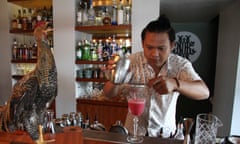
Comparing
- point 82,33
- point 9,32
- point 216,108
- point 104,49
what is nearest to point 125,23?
point 104,49

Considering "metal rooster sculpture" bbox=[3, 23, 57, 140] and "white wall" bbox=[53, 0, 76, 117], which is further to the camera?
"white wall" bbox=[53, 0, 76, 117]

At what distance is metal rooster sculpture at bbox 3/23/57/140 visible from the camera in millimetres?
759

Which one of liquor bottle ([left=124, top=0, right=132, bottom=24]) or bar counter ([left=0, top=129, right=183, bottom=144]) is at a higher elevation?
liquor bottle ([left=124, top=0, right=132, bottom=24])

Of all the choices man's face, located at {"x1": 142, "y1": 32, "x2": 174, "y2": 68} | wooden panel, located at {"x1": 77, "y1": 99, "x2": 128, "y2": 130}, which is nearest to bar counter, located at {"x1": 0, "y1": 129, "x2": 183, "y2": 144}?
man's face, located at {"x1": 142, "y1": 32, "x2": 174, "y2": 68}

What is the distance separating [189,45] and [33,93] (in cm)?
385

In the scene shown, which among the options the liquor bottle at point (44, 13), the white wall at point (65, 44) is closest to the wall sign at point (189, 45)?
the white wall at point (65, 44)

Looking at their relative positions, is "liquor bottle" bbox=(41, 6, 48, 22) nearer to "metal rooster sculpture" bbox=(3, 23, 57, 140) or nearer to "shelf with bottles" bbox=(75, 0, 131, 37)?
"shelf with bottles" bbox=(75, 0, 131, 37)

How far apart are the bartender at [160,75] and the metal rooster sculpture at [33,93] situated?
37 cm

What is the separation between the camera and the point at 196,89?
1.06 m

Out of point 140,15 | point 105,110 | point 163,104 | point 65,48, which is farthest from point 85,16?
point 163,104

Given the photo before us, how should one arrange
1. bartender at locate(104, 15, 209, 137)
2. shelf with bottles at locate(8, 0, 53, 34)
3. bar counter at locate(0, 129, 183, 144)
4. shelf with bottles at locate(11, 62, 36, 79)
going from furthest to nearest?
1. shelf with bottles at locate(11, 62, 36, 79)
2. shelf with bottles at locate(8, 0, 53, 34)
3. bartender at locate(104, 15, 209, 137)
4. bar counter at locate(0, 129, 183, 144)

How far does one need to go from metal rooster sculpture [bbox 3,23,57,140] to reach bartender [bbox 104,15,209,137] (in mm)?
367

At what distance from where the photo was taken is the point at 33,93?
30.0 inches

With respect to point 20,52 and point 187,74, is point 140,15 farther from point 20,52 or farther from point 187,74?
point 20,52
